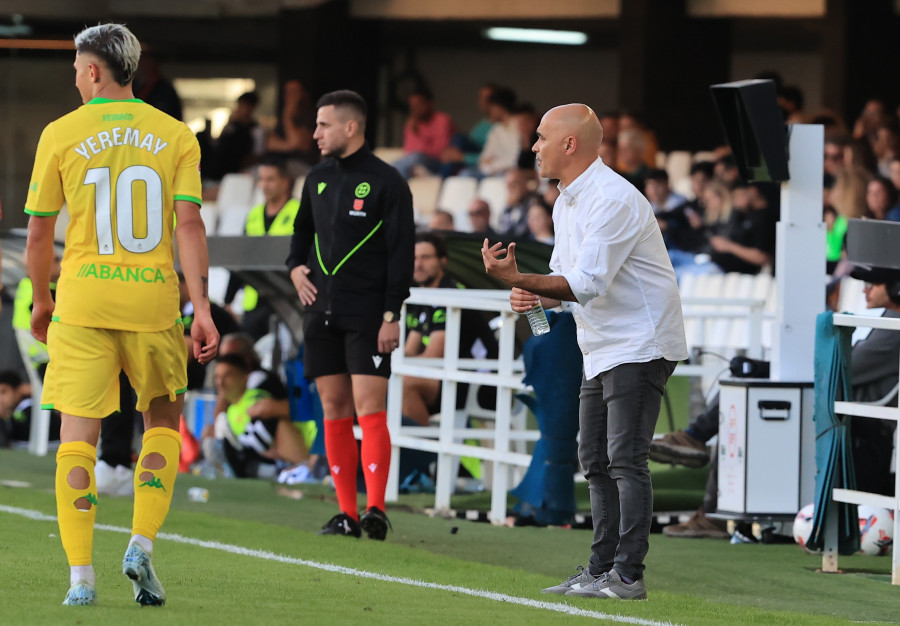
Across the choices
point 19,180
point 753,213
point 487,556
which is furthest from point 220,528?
point 19,180

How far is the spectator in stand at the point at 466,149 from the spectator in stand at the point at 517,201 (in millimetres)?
2690

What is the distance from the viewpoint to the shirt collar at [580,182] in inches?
245

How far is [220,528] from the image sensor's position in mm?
8414

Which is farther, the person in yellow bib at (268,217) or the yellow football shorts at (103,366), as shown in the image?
the person in yellow bib at (268,217)

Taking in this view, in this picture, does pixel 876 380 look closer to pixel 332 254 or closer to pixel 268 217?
pixel 332 254

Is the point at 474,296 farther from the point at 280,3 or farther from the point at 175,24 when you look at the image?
the point at 175,24

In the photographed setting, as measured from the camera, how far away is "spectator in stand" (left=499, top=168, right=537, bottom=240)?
1605 centimetres

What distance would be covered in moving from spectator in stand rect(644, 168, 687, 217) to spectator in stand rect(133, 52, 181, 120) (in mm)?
→ 4792

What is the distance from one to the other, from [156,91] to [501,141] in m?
3.94

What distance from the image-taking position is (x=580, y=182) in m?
6.23

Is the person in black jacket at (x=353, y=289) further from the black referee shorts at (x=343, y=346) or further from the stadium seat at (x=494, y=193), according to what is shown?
the stadium seat at (x=494, y=193)

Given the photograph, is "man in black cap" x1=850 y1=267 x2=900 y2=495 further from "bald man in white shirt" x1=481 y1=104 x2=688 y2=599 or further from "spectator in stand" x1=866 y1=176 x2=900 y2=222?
"spectator in stand" x1=866 y1=176 x2=900 y2=222

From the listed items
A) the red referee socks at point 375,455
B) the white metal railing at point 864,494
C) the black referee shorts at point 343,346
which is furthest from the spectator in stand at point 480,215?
the white metal railing at point 864,494

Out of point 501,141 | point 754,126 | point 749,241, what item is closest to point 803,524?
point 754,126
